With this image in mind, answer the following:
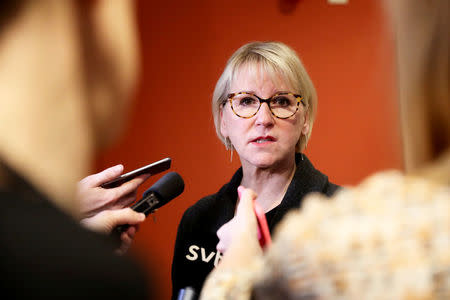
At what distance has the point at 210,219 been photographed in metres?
1.37

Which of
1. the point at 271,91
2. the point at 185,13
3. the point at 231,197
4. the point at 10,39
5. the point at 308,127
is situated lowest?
the point at 231,197

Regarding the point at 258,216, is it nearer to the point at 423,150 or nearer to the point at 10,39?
the point at 423,150

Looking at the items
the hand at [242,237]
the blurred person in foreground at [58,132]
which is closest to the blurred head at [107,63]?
the blurred person in foreground at [58,132]

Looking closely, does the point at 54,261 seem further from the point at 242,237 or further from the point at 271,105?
the point at 271,105

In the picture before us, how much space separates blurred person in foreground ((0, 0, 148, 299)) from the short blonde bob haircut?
0.72 m

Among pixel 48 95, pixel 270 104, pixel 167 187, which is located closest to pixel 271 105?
pixel 270 104

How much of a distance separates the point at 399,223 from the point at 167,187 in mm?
710

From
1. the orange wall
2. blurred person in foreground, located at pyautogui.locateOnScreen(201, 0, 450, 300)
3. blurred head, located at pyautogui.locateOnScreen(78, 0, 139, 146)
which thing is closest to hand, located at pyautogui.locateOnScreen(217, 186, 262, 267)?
blurred person in foreground, located at pyautogui.locateOnScreen(201, 0, 450, 300)

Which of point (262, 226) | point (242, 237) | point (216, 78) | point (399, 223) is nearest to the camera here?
point (399, 223)

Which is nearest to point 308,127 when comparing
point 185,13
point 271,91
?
point 271,91

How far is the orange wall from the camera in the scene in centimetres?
150

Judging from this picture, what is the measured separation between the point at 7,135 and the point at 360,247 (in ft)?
1.07

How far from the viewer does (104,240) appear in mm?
364

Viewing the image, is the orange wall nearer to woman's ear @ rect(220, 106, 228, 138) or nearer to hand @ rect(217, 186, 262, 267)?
woman's ear @ rect(220, 106, 228, 138)
